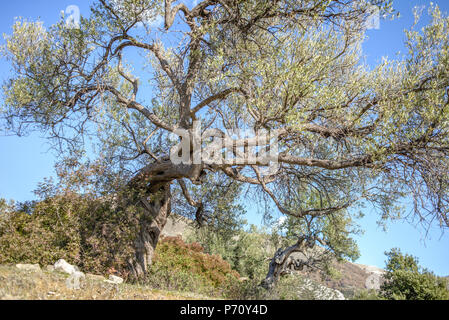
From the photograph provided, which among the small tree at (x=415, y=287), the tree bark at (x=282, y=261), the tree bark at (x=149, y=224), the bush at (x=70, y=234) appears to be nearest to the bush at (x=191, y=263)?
the tree bark at (x=149, y=224)

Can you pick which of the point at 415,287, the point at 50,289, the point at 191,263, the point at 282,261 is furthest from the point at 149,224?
the point at 415,287

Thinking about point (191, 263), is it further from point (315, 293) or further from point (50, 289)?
point (50, 289)

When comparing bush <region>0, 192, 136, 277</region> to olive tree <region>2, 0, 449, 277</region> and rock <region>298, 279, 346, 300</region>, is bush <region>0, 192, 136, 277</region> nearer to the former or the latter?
olive tree <region>2, 0, 449, 277</region>

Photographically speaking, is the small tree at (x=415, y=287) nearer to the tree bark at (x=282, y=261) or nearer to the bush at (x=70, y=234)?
the tree bark at (x=282, y=261)

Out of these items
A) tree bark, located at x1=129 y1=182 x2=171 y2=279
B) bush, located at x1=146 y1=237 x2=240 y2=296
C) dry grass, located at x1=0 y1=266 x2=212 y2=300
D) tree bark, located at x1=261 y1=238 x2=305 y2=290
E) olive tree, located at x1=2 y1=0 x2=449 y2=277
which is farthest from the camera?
tree bark, located at x1=261 y1=238 x2=305 y2=290

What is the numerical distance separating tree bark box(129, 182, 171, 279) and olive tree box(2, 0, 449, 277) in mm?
55

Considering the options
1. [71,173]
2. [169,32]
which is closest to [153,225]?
[71,173]

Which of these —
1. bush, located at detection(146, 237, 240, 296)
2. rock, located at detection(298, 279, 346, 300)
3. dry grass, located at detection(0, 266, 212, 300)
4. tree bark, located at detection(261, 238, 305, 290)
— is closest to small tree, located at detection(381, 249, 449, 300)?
rock, located at detection(298, 279, 346, 300)

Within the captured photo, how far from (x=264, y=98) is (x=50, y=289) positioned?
21.6ft

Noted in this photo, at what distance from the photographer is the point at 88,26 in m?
11.0

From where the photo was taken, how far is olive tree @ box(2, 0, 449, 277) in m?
8.71

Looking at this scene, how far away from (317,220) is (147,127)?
9.30 meters

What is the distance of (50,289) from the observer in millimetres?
5766

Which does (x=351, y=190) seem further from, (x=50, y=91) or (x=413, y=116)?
(x=50, y=91)
